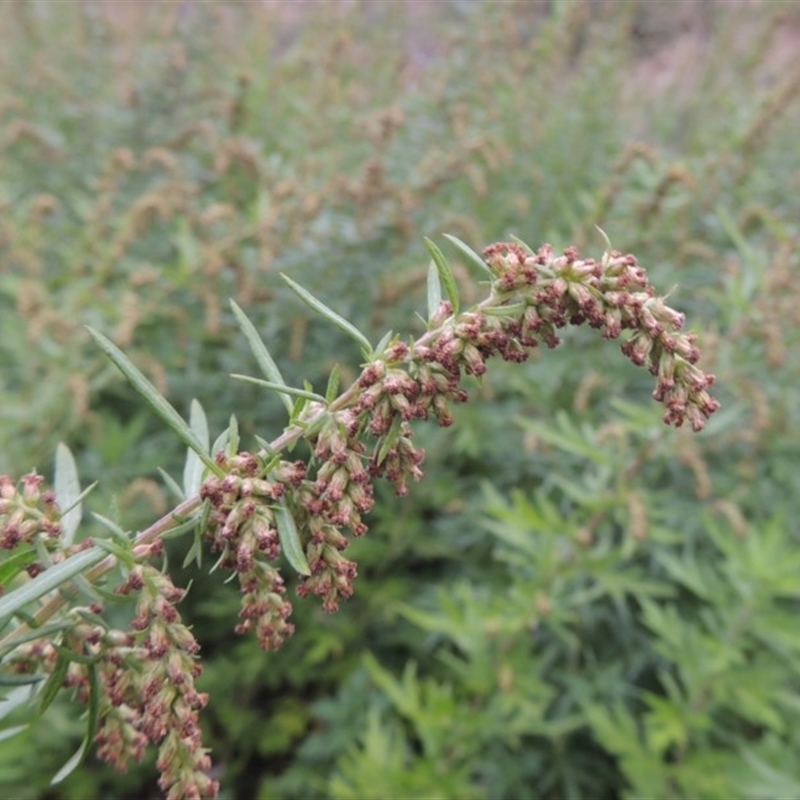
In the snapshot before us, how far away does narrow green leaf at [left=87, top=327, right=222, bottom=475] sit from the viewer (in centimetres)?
92

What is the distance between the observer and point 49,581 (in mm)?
841

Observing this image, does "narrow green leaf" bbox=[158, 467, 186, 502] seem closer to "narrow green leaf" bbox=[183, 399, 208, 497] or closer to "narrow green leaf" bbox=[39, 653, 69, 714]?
"narrow green leaf" bbox=[183, 399, 208, 497]

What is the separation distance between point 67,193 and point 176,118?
0.59 m

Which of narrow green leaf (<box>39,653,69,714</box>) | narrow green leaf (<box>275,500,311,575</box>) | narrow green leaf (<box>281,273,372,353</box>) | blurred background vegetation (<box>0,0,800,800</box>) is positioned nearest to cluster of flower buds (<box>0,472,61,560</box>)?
narrow green leaf (<box>39,653,69,714</box>)

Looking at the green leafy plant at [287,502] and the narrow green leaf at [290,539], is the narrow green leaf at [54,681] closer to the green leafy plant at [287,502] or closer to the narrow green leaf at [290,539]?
the green leafy plant at [287,502]

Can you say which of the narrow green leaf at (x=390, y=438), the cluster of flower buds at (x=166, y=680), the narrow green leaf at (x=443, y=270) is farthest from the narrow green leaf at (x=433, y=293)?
the cluster of flower buds at (x=166, y=680)

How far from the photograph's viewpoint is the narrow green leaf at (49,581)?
82 centimetres

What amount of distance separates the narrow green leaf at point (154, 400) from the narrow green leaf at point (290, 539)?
73 mm

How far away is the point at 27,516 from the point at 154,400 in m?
0.18

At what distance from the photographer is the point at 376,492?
335cm

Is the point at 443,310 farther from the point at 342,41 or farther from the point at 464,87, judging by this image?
the point at 342,41

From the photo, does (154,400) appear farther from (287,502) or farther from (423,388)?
(423,388)

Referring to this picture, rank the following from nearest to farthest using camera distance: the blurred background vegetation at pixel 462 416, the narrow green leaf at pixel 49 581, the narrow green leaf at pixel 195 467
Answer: the narrow green leaf at pixel 49 581
the narrow green leaf at pixel 195 467
the blurred background vegetation at pixel 462 416

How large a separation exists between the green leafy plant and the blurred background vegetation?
4.98 feet
